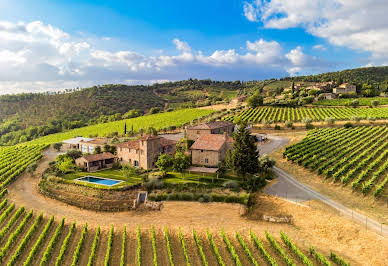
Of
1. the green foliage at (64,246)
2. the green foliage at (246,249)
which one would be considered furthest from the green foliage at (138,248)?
the green foliage at (246,249)

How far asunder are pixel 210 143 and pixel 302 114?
52743mm

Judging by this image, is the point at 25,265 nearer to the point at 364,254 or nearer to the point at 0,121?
the point at 364,254

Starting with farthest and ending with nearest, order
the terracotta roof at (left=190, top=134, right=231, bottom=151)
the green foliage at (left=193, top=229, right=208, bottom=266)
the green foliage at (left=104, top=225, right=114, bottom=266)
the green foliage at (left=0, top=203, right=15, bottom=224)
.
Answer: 1. the terracotta roof at (left=190, top=134, right=231, bottom=151)
2. the green foliage at (left=0, top=203, right=15, bottom=224)
3. the green foliage at (left=104, top=225, right=114, bottom=266)
4. the green foliage at (left=193, top=229, right=208, bottom=266)

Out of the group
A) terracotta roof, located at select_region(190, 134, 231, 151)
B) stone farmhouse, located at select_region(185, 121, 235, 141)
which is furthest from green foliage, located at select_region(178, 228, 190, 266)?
stone farmhouse, located at select_region(185, 121, 235, 141)

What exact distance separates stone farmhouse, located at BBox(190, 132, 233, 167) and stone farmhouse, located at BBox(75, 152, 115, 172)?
15032 mm

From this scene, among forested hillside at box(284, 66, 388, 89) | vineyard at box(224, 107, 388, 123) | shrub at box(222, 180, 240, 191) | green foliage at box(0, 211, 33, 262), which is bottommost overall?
green foliage at box(0, 211, 33, 262)

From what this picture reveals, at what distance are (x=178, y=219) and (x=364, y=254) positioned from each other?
18524 mm

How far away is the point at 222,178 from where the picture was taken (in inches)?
1511

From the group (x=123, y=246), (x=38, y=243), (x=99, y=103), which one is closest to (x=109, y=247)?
(x=123, y=246)

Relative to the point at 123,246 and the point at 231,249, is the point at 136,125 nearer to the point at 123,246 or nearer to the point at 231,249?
the point at 123,246

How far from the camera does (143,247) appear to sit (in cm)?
2481

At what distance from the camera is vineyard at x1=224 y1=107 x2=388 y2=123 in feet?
250

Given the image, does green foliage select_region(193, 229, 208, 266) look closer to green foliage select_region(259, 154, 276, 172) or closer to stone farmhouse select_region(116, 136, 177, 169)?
green foliage select_region(259, 154, 276, 172)

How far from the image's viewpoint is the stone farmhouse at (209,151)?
4197 centimetres
